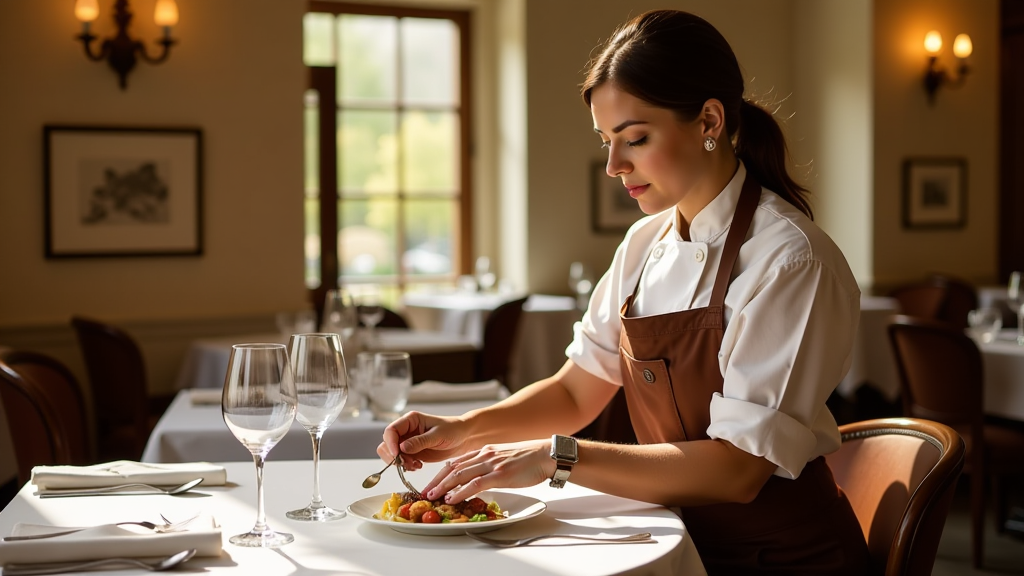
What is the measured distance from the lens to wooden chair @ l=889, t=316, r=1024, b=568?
12.4 feet

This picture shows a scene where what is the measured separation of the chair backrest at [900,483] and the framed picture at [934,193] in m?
5.88

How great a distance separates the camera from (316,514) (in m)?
1.46

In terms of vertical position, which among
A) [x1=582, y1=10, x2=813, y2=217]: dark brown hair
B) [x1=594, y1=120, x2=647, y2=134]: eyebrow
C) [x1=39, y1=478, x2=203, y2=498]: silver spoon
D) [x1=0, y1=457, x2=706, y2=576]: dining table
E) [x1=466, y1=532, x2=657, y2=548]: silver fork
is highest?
[x1=582, y1=10, x2=813, y2=217]: dark brown hair

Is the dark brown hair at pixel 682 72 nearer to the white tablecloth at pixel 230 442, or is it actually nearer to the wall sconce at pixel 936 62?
the white tablecloth at pixel 230 442

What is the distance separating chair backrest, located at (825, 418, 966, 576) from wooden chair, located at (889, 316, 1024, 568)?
2.08m

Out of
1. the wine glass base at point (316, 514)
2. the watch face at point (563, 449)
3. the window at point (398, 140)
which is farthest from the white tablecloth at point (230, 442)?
the window at point (398, 140)

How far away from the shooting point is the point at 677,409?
1674 millimetres

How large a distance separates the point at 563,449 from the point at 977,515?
2974 mm

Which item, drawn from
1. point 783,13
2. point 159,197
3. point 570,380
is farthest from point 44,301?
point 783,13

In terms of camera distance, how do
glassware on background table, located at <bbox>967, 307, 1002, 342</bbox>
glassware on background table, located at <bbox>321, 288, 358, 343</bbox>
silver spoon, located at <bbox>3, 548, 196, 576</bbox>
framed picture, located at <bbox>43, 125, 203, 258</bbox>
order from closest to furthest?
1. silver spoon, located at <bbox>3, 548, 196, 576</bbox>
2. glassware on background table, located at <bbox>321, 288, 358, 343</bbox>
3. glassware on background table, located at <bbox>967, 307, 1002, 342</bbox>
4. framed picture, located at <bbox>43, 125, 203, 258</bbox>

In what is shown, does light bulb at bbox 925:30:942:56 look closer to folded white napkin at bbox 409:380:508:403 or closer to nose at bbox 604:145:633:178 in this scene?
folded white napkin at bbox 409:380:508:403

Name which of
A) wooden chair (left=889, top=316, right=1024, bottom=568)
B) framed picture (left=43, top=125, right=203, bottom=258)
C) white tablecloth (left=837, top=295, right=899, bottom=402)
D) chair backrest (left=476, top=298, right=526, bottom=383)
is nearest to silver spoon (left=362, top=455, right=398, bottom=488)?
wooden chair (left=889, top=316, right=1024, bottom=568)

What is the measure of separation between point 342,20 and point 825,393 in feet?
20.6

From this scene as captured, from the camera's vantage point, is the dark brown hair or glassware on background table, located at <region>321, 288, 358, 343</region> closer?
the dark brown hair
